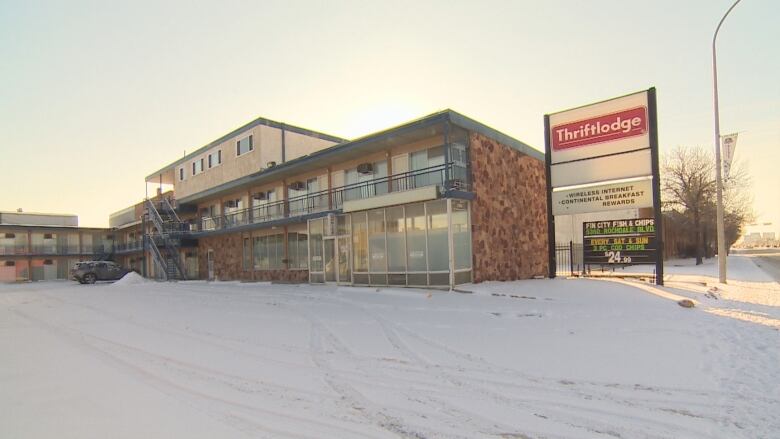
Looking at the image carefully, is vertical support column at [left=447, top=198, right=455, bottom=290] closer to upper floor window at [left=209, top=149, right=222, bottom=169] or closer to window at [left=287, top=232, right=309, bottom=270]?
window at [left=287, top=232, right=309, bottom=270]

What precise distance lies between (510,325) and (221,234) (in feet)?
76.9

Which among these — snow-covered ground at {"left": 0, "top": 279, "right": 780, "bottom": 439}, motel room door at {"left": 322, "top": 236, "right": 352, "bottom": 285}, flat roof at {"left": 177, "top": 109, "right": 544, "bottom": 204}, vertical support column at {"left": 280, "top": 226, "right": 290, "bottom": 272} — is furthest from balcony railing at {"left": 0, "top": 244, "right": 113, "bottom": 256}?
snow-covered ground at {"left": 0, "top": 279, "right": 780, "bottom": 439}

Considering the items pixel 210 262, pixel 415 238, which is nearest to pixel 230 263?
pixel 210 262

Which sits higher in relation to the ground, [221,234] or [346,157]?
[346,157]

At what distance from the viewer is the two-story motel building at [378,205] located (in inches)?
619

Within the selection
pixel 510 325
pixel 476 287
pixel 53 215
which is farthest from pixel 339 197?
pixel 53 215

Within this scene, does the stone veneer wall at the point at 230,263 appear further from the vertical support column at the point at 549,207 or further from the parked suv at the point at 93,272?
the vertical support column at the point at 549,207

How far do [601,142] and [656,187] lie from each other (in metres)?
2.55

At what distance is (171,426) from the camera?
437 cm

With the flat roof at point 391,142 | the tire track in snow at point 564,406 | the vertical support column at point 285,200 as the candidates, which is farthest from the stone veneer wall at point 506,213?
the vertical support column at point 285,200

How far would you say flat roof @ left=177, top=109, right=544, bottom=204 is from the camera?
50.6 feet

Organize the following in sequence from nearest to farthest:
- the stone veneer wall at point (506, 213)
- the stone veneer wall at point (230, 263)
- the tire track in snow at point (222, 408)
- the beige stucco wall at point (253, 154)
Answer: the tire track in snow at point (222, 408)
the stone veneer wall at point (506, 213)
the stone veneer wall at point (230, 263)
the beige stucco wall at point (253, 154)

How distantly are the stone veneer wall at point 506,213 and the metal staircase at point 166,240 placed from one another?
22757 mm

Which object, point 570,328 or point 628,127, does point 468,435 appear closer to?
point 570,328
